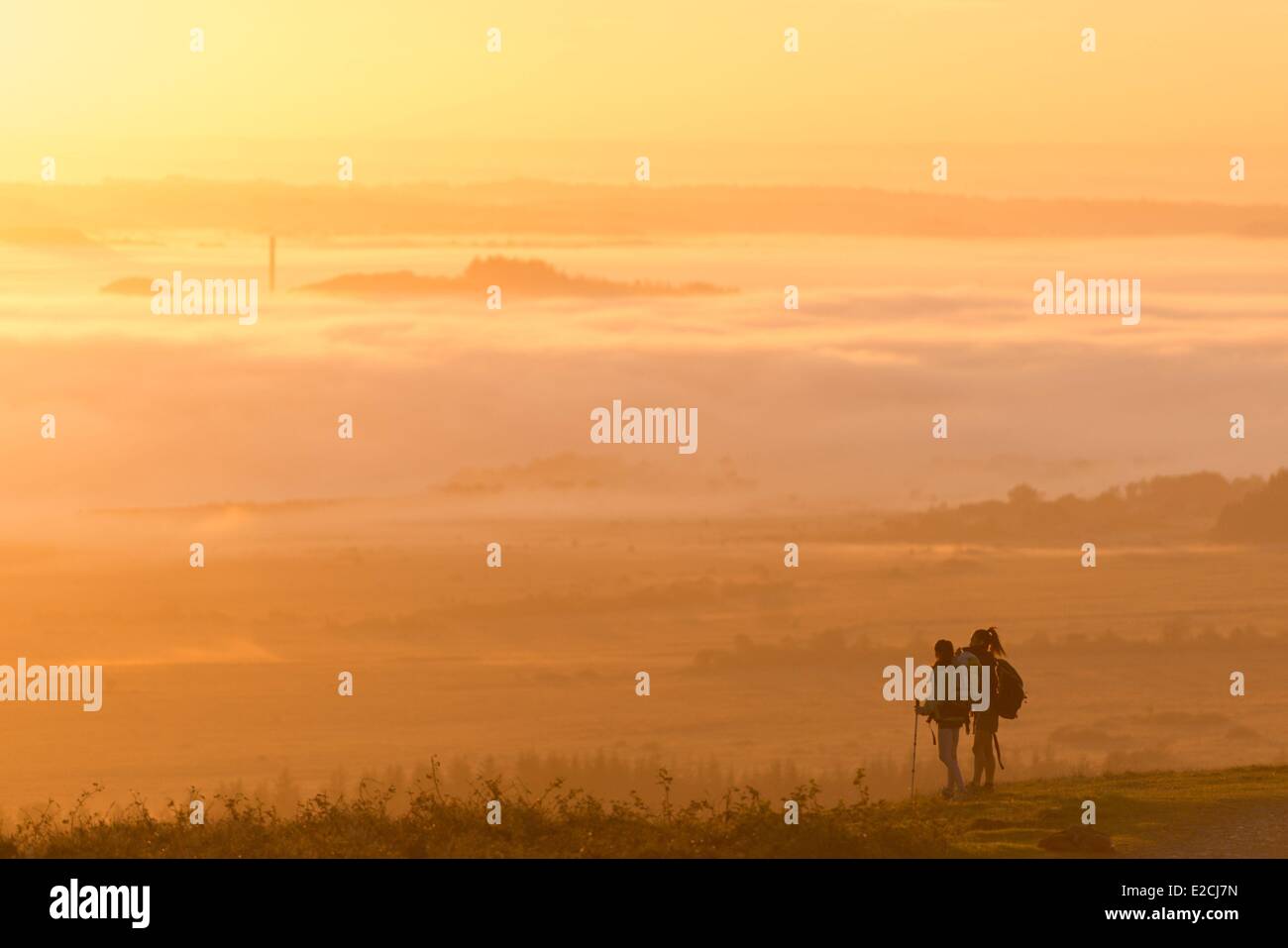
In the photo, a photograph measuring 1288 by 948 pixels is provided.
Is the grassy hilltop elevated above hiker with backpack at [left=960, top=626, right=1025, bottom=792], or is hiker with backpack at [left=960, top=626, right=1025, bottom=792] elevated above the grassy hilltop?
hiker with backpack at [left=960, top=626, right=1025, bottom=792]

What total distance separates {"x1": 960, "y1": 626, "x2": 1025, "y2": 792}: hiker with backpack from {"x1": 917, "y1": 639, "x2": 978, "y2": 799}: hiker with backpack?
22 centimetres

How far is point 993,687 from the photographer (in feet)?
98.0

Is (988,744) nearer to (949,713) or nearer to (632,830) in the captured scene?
(949,713)

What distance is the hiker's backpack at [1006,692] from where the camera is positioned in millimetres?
29781

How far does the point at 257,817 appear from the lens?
88.6 ft

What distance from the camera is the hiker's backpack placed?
97.7 ft

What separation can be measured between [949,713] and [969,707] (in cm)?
38

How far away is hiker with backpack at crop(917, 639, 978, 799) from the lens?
2942 cm

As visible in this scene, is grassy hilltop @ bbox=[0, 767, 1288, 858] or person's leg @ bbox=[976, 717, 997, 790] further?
person's leg @ bbox=[976, 717, 997, 790]
